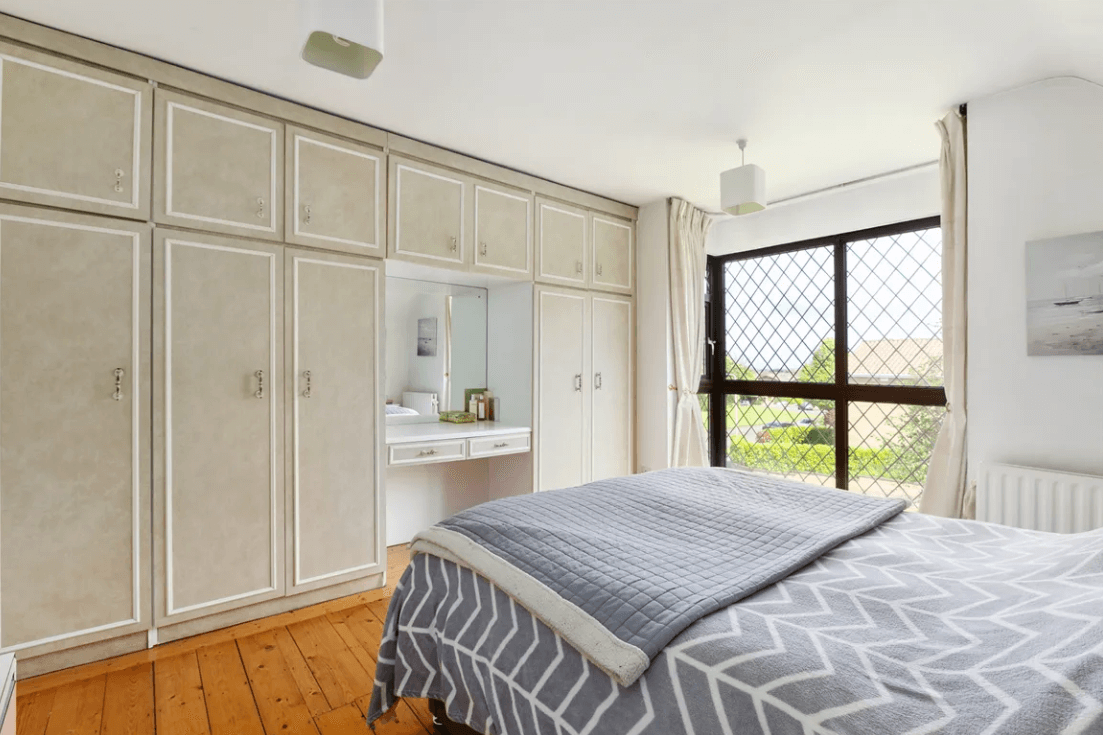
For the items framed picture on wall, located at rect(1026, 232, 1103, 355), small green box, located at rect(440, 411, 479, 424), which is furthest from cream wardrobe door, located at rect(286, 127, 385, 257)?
framed picture on wall, located at rect(1026, 232, 1103, 355)

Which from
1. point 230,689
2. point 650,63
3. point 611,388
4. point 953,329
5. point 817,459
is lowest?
point 230,689

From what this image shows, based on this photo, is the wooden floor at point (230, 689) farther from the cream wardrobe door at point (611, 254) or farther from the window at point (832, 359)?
the window at point (832, 359)

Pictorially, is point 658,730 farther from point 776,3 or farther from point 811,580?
point 776,3

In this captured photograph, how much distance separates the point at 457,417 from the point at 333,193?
1.59 m

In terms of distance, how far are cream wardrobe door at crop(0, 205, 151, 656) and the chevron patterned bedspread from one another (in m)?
1.46

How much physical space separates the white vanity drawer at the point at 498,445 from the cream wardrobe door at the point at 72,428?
1610mm

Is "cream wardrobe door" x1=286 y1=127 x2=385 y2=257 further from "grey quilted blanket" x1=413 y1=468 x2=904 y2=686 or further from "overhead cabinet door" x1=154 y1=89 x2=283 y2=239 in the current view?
"grey quilted blanket" x1=413 y1=468 x2=904 y2=686

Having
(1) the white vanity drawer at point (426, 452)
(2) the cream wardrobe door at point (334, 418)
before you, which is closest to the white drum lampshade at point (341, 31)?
→ (2) the cream wardrobe door at point (334, 418)

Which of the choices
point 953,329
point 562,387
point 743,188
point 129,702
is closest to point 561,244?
point 562,387

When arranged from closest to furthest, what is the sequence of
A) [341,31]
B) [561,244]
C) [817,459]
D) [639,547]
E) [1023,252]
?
[341,31], [639,547], [1023,252], [561,244], [817,459]

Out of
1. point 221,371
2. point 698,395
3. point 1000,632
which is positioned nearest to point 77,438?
point 221,371

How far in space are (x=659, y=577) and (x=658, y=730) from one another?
33 centimetres

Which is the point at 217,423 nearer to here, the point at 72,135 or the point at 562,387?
the point at 72,135

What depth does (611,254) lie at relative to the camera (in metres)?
4.17
